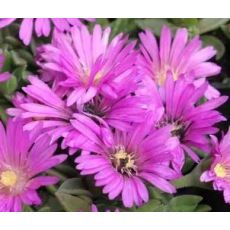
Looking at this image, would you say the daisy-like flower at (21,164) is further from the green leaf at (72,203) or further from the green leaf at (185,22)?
the green leaf at (185,22)

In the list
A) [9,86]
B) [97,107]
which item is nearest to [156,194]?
[97,107]

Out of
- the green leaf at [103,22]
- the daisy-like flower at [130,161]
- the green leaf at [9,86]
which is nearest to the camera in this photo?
the daisy-like flower at [130,161]

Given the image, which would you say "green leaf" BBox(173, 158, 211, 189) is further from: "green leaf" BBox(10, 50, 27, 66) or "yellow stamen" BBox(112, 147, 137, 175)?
"green leaf" BBox(10, 50, 27, 66)

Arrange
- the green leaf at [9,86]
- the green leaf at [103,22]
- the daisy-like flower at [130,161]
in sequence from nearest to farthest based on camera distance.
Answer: the daisy-like flower at [130,161] → the green leaf at [9,86] → the green leaf at [103,22]

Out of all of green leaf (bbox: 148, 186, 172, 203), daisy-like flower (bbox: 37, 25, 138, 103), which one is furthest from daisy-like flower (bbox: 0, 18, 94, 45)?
green leaf (bbox: 148, 186, 172, 203)

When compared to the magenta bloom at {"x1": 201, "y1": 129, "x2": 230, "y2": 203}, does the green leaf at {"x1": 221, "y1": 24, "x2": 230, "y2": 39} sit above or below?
above

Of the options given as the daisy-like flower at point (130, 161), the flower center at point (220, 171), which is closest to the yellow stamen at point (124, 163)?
the daisy-like flower at point (130, 161)

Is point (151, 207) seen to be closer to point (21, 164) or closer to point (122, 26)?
point (21, 164)
